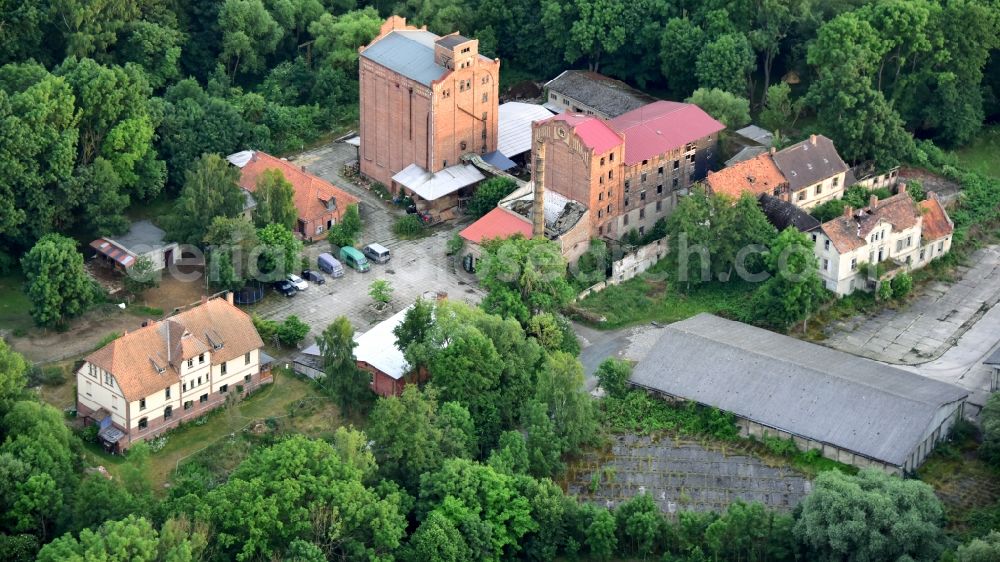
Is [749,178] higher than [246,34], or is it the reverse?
[246,34]

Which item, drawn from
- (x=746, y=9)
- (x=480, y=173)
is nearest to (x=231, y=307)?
(x=480, y=173)

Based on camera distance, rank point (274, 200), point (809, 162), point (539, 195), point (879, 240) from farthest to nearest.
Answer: point (809, 162)
point (274, 200)
point (539, 195)
point (879, 240)

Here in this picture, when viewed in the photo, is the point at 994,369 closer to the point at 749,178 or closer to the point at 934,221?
the point at 934,221

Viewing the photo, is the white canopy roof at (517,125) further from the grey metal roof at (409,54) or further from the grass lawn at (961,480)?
the grass lawn at (961,480)

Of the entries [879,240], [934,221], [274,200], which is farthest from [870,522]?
[274,200]

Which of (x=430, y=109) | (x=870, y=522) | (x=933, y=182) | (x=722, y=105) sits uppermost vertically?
(x=430, y=109)

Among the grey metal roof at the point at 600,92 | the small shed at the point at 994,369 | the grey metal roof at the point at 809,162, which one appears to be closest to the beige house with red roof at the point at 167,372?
the grey metal roof at the point at 809,162

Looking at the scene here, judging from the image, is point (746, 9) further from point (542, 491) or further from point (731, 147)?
point (542, 491)

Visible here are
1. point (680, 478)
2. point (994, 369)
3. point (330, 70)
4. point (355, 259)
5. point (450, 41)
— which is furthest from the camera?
point (330, 70)
